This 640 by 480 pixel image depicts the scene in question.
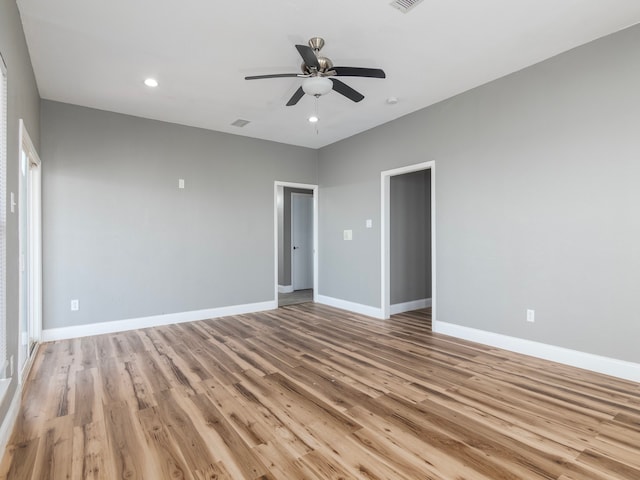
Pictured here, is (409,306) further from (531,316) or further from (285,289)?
(285,289)

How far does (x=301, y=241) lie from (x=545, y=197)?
17.3 feet

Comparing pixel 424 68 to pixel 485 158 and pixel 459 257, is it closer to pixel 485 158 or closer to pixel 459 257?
pixel 485 158

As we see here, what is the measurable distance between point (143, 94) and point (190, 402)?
11.1ft

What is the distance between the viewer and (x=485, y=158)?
372cm

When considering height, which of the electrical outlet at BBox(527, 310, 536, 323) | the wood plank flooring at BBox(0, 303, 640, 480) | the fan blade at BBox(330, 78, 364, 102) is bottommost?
the wood plank flooring at BBox(0, 303, 640, 480)

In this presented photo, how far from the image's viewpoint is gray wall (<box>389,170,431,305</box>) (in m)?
5.24

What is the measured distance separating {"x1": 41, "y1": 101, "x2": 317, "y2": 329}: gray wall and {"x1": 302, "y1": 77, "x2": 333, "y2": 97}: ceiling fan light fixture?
2.73m

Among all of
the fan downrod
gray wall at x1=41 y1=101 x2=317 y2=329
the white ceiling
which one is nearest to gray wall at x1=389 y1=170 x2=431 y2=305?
the white ceiling

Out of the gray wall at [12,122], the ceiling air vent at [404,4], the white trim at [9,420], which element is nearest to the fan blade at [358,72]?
the ceiling air vent at [404,4]

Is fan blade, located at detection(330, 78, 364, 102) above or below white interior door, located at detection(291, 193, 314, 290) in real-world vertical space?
above

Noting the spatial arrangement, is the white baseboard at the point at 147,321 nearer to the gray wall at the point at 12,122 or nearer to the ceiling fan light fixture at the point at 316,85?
the gray wall at the point at 12,122

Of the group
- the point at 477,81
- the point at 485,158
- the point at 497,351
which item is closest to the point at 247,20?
the point at 477,81

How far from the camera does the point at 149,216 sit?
462cm

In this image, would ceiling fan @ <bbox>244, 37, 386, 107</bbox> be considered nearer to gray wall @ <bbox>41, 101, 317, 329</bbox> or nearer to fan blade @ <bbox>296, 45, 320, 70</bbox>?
fan blade @ <bbox>296, 45, 320, 70</bbox>
